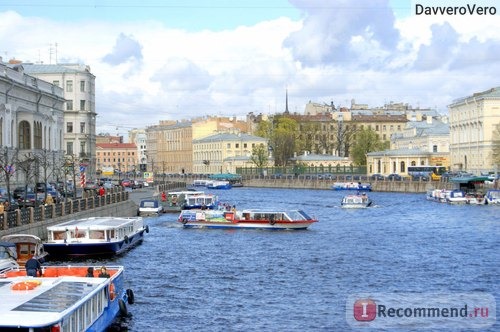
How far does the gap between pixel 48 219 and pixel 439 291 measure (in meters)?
17.2

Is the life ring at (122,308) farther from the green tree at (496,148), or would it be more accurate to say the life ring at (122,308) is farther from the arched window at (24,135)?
the green tree at (496,148)

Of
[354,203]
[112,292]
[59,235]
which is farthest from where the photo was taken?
[354,203]

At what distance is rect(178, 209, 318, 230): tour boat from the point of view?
173 ft

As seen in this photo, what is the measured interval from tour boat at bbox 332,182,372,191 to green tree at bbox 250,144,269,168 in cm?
3301

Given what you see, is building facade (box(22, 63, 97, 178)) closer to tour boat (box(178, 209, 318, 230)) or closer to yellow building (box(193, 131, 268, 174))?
tour boat (box(178, 209, 318, 230))

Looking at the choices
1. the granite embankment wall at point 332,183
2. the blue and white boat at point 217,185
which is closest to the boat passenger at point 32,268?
the granite embankment wall at point 332,183

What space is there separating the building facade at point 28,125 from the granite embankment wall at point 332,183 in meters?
40.6

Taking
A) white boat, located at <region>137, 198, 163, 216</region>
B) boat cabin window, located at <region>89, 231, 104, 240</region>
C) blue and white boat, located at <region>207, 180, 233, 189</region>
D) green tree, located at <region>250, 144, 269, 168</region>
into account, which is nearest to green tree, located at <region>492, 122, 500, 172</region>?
blue and white boat, located at <region>207, 180, 233, 189</region>

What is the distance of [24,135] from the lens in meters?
66.8

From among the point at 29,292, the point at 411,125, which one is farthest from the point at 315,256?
the point at 411,125

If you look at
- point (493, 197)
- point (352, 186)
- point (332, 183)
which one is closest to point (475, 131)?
point (352, 186)

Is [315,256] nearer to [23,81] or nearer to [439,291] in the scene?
[439,291]

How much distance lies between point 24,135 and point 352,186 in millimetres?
53256

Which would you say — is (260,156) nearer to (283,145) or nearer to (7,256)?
(283,145)
